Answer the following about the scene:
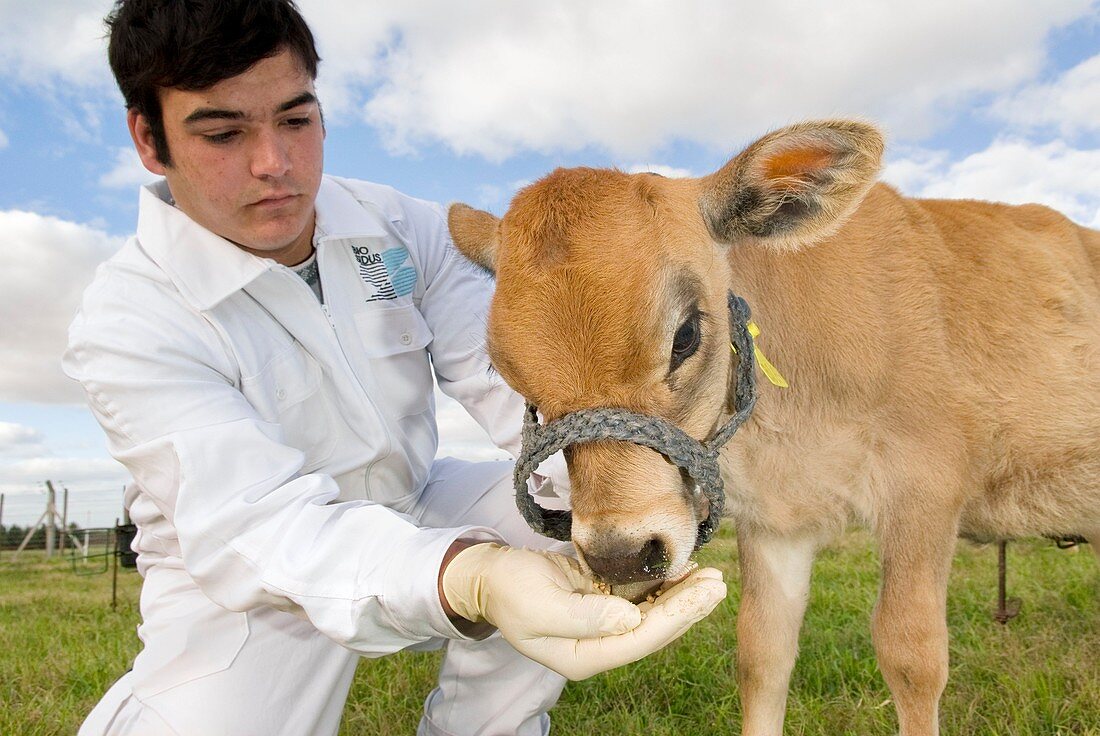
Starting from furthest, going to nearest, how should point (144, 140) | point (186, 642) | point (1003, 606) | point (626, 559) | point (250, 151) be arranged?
1. point (1003, 606)
2. point (144, 140)
3. point (250, 151)
4. point (186, 642)
5. point (626, 559)

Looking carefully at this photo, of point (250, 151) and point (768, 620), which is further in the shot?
point (768, 620)

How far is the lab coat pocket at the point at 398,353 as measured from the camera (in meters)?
4.05

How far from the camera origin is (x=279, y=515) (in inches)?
110

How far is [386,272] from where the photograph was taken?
13.9 feet

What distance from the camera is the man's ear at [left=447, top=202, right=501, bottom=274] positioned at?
3.53m

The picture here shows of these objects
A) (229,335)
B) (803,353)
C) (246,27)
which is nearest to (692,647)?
(803,353)

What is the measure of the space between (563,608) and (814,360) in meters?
1.91

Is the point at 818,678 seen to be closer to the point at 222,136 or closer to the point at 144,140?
the point at 222,136

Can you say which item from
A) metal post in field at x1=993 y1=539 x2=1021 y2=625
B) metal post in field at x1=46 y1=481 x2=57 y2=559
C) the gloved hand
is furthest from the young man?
metal post in field at x1=46 y1=481 x2=57 y2=559

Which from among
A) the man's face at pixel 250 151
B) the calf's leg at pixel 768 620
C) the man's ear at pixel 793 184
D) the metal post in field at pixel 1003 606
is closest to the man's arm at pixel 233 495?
the man's face at pixel 250 151

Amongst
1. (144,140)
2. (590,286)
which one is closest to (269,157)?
(144,140)

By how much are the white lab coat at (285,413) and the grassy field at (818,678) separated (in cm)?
122

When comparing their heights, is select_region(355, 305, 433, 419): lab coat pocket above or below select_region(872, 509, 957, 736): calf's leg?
above

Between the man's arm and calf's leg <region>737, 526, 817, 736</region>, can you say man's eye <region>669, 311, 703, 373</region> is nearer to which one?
the man's arm
